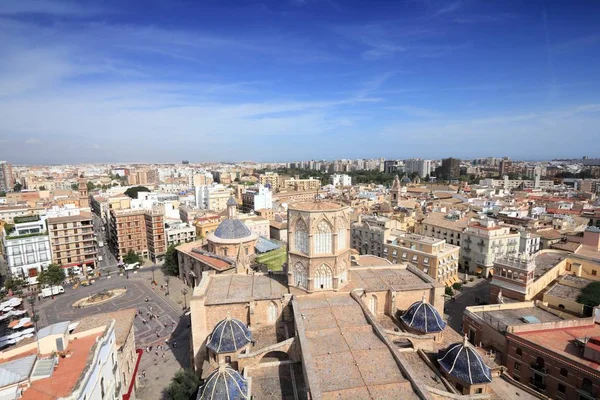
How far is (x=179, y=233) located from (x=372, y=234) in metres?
32.1

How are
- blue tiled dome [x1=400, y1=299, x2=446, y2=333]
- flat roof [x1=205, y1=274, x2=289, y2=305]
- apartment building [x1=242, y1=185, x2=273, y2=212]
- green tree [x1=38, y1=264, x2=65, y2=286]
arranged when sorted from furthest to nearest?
apartment building [x1=242, y1=185, x2=273, y2=212]
green tree [x1=38, y1=264, x2=65, y2=286]
flat roof [x1=205, y1=274, x2=289, y2=305]
blue tiled dome [x1=400, y1=299, x2=446, y2=333]

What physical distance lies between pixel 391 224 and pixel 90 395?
3977cm

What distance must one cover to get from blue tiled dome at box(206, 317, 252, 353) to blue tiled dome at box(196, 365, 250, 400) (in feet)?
8.50

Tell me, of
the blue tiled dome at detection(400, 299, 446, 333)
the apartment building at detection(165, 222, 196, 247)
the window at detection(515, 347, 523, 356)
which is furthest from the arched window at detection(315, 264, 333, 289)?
the apartment building at detection(165, 222, 196, 247)

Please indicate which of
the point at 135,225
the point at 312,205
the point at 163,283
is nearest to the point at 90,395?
the point at 312,205

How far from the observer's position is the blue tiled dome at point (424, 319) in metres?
19.6

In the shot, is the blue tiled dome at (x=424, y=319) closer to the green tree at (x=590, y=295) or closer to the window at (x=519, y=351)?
the window at (x=519, y=351)

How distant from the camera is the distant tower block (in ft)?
67.9

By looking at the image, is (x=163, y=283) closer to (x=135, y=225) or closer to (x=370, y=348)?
(x=135, y=225)

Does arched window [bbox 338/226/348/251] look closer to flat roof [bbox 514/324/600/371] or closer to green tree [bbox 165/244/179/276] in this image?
flat roof [bbox 514/324/600/371]

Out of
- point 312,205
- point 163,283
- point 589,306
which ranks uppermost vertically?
point 312,205

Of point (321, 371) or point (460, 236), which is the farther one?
point (460, 236)

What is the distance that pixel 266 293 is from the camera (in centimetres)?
2164

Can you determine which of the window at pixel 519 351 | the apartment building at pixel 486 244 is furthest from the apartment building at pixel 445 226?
the window at pixel 519 351
